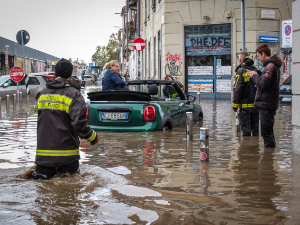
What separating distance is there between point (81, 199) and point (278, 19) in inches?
856

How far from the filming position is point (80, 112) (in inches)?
190

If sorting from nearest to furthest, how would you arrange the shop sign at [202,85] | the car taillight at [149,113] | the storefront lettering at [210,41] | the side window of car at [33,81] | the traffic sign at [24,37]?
1. the car taillight at [149,113]
2. the traffic sign at [24,37]
3. the storefront lettering at [210,41]
4. the shop sign at [202,85]
5. the side window of car at [33,81]

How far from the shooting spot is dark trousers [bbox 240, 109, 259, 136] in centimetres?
884

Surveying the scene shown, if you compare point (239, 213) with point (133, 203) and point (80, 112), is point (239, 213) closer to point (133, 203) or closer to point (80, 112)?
point (133, 203)

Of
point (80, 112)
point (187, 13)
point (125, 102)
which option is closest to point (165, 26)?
point (187, 13)

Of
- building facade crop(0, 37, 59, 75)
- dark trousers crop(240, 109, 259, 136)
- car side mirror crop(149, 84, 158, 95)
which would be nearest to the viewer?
dark trousers crop(240, 109, 259, 136)

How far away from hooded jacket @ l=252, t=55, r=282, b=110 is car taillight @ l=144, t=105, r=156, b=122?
2.25 meters

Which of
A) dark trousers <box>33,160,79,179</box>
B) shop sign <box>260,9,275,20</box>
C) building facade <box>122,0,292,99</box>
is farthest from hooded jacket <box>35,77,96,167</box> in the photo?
shop sign <box>260,9,275,20</box>

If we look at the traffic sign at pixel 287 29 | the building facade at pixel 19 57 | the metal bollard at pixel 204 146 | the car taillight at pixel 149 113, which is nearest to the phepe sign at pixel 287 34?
the traffic sign at pixel 287 29

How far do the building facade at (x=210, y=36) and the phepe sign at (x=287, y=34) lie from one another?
0.44 meters

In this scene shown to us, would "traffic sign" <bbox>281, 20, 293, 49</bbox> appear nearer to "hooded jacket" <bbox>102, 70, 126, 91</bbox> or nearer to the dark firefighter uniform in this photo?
"hooded jacket" <bbox>102, 70, 126, 91</bbox>

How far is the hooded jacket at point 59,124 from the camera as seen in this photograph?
192 inches

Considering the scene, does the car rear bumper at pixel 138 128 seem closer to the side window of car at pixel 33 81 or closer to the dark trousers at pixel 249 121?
the dark trousers at pixel 249 121

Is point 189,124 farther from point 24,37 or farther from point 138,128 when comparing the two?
point 24,37
